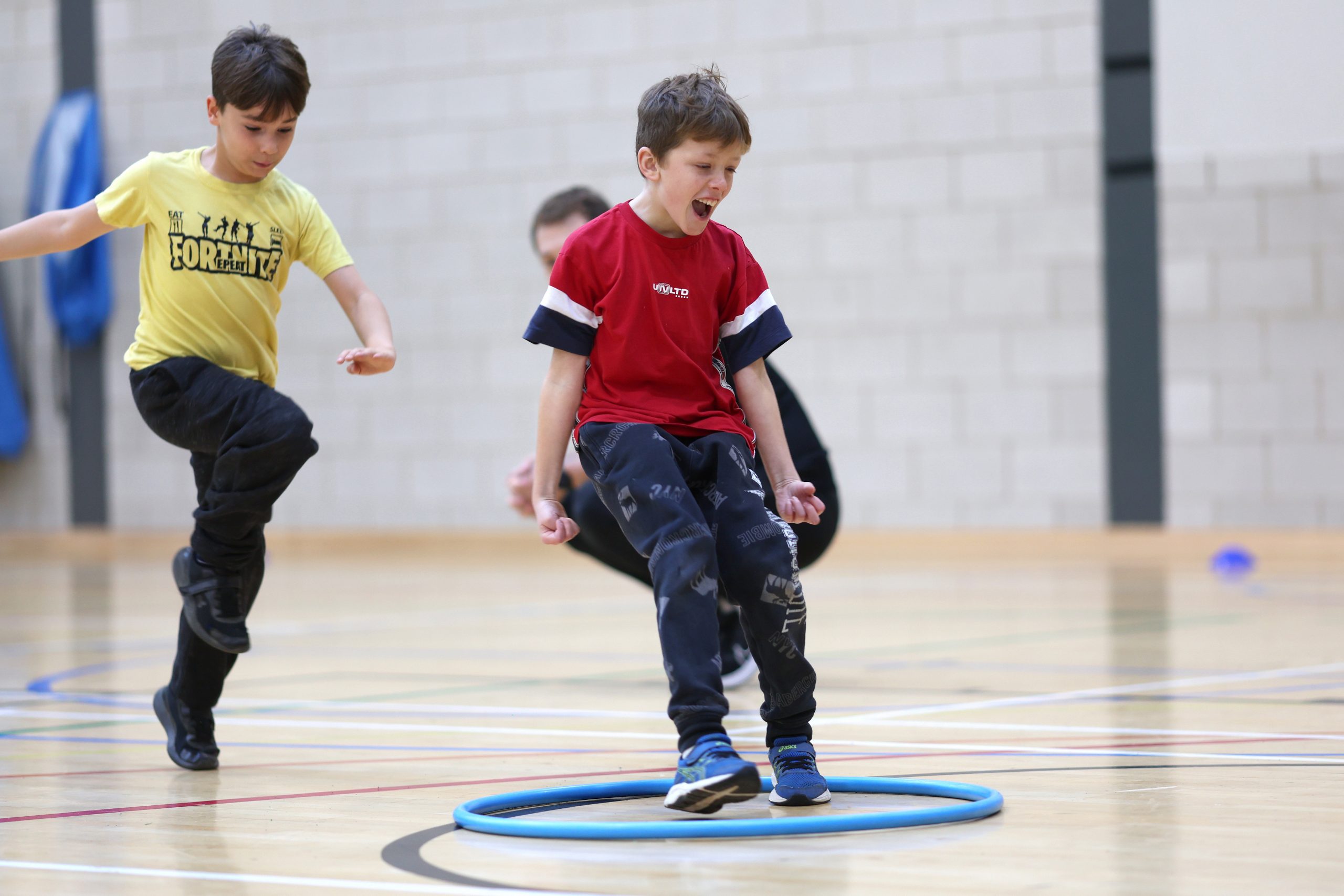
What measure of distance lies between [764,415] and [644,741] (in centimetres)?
77

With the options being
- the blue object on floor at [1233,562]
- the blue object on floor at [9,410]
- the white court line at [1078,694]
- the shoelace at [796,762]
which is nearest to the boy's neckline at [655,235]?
the shoelace at [796,762]

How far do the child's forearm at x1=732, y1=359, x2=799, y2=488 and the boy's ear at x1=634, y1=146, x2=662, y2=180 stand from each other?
306 mm

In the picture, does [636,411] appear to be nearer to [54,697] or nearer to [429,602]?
[54,697]

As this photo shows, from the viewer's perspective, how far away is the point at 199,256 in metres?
2.81

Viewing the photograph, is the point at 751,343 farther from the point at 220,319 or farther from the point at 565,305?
the point at 220,319

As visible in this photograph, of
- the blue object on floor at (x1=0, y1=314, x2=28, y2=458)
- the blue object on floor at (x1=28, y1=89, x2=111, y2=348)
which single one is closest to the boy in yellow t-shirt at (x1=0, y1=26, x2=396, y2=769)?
the blue object on floor at (x1=28, y1=89, x2=111, y2=348)

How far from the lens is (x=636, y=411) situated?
2363 mm

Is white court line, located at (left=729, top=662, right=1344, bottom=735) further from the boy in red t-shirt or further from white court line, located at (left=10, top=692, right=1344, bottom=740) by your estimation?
the boy in red t-shirt

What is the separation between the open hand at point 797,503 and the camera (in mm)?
2391

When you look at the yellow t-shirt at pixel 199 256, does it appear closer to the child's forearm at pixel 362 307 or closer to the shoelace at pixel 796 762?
the child's forearm at pixel 362 307

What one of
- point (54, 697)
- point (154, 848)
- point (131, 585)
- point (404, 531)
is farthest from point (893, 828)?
point (404, 531)

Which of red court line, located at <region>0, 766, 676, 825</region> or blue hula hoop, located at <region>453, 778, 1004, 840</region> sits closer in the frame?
blue hula hoop, located at <region>453, 778, 1004, 840</region>

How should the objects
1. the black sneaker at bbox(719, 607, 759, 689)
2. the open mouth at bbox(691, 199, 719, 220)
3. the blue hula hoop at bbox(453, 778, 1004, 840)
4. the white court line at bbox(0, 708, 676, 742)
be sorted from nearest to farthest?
the blue hula hoop at bbox(453, 778, 1004, 840)
the open mouth at bbox(691, 199, 719, 220)
the white court line at bbox(0, 708, 676, 742)
the black sneaker at bbox(719, 607, 759, 689)

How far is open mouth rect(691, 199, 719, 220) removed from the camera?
2.34m
